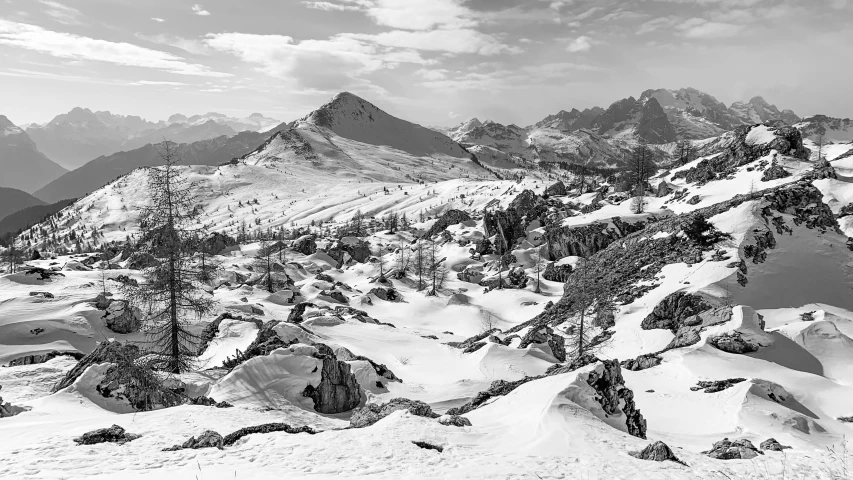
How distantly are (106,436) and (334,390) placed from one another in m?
8.93

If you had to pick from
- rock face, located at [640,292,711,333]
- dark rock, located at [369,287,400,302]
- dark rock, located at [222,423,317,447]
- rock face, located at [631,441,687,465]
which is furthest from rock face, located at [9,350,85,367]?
rock face, located at [640,292,711,333]

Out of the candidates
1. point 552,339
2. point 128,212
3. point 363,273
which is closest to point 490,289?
point 363,273

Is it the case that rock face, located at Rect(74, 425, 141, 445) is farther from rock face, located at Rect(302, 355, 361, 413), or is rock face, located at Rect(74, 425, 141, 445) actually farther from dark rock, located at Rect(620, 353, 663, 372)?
dark rock, located at Rect(620, 353, 663, 372)

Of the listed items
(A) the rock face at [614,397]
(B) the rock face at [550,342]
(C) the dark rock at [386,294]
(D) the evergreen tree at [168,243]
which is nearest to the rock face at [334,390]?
(D) the evergreen tree at [168,243]

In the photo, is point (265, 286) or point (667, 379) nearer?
point (667, 379)

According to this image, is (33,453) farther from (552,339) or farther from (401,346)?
(552,339)

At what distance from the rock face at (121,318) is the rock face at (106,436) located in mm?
22109

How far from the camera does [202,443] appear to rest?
37.0ft

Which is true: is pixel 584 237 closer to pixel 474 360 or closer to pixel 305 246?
pixel 474 360

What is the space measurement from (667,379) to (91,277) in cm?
5206

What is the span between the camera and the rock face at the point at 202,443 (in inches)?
440

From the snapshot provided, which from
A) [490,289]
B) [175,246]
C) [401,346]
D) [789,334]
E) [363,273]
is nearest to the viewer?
[175,246]

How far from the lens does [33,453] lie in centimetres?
1015

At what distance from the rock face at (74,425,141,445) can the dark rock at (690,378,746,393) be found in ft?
91.3
